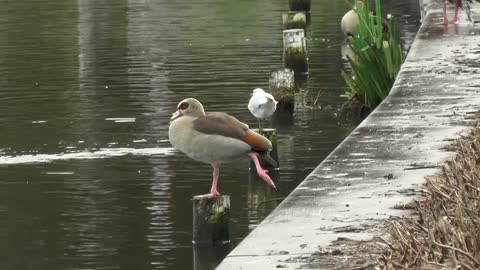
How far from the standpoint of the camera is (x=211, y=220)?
10.5 metres

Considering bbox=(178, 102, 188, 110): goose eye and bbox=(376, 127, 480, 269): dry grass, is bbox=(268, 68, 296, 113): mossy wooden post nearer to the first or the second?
bbox=(178, 102, 188, 110): goose eye

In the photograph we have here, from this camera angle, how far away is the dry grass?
646cm

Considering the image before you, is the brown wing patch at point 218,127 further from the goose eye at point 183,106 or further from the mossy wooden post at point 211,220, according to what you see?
the mossy wooden post at point 211,220

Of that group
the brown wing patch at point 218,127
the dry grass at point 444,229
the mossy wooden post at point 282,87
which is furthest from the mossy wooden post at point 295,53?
the dry grass at point 444,229

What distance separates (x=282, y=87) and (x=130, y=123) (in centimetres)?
198

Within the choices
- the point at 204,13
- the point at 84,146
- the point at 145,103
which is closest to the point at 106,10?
the point at 204,13

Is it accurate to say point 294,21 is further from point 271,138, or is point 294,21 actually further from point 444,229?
point 444,229

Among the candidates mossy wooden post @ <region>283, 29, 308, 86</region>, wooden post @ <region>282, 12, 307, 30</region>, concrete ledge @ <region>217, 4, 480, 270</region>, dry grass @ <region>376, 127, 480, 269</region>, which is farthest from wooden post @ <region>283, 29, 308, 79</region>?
dry grass @ <region>376, 127, 480, 269</region>

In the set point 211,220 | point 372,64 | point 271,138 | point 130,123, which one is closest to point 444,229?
point 211,220

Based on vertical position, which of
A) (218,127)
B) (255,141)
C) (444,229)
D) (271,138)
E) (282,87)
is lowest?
(282,87)

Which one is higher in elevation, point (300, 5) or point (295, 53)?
point (295, 53)

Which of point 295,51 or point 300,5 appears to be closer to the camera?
point 295,51

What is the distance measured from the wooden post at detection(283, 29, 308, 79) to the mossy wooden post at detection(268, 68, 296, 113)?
133 inches

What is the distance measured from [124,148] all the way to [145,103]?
3.37 m
